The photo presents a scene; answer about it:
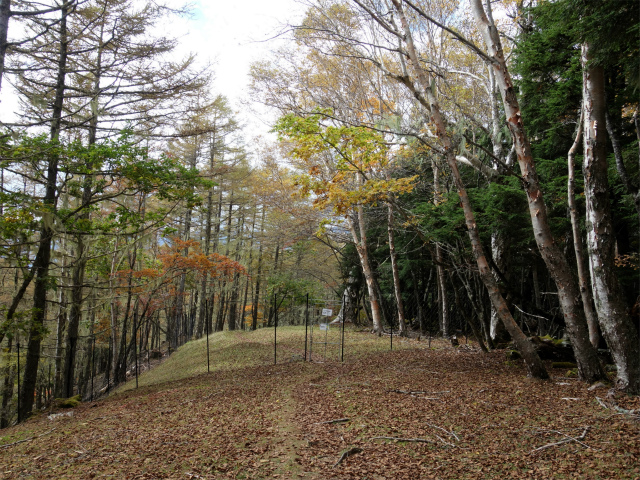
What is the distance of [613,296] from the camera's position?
423 cm

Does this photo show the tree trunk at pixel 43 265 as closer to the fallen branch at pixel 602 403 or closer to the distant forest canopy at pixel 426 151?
the distant forest canopy at pixel 426 151

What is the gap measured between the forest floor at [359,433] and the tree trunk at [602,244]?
484 mm

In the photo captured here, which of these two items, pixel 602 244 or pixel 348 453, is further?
Result: pixel 602 244

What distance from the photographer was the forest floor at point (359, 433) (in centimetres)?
295

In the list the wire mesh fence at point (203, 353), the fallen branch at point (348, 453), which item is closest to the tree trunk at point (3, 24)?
the wire mesh fence at point (203, 353)

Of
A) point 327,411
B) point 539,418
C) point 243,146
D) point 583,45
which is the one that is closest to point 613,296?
point 539,418

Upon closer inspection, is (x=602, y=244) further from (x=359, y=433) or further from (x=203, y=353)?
(x=203, y=353)

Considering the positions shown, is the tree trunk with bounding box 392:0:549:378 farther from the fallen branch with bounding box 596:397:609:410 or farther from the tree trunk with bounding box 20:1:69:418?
the tree trunk with bounding box 20:1:69:418

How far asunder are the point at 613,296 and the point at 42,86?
9702mm

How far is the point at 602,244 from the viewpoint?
4.33 metres

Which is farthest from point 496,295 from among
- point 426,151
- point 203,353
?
point 203,353

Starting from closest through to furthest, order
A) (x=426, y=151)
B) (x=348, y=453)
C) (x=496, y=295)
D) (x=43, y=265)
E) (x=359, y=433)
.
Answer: (x=348, y=453) → (x=359, y=433) → (x=496, y=295) → (x=43, y=265) → (x=426, y=151)

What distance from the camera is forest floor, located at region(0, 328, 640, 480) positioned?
2.95m

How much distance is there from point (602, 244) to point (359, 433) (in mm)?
3313
